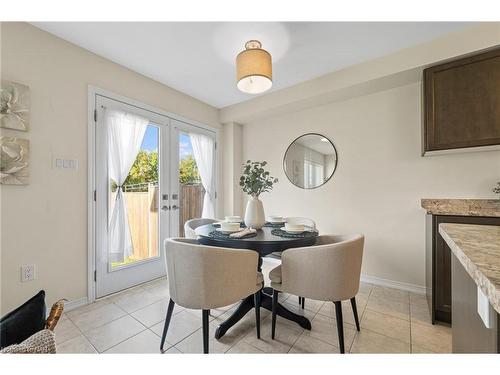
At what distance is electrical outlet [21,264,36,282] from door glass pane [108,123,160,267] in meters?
0.66

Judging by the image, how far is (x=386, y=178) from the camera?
2.60 m

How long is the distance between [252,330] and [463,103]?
102 inches

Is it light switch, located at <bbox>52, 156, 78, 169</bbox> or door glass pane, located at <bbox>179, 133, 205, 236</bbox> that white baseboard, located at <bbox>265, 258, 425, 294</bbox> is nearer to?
door glass pane, located at <bbox>179, 133, 205, 236</bbox>

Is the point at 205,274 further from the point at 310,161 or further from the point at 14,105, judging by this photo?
the point at 310,161

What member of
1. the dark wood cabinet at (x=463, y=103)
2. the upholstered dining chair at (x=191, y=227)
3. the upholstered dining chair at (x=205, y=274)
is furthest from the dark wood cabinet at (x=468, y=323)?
the upholstered dining chair at (x=191, y=227)

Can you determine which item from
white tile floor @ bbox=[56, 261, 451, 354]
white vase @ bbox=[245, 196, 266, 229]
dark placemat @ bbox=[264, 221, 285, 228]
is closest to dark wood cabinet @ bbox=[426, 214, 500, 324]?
white tile floor @ bbox=[56, 261, 451, 354]

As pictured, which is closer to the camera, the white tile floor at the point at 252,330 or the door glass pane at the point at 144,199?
the white tile floor at the point at 252,330

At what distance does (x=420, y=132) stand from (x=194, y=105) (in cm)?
291

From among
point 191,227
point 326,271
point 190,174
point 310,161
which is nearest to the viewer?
point 326,271

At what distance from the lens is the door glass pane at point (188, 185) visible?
3143 mm

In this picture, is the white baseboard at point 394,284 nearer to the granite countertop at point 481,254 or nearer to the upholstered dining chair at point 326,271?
the upholstered dining chair at point 326,271

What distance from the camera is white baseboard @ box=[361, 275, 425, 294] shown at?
2402 mm

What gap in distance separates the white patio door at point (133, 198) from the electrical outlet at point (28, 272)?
474 mm

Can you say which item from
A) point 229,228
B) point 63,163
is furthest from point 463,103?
point 63,163
